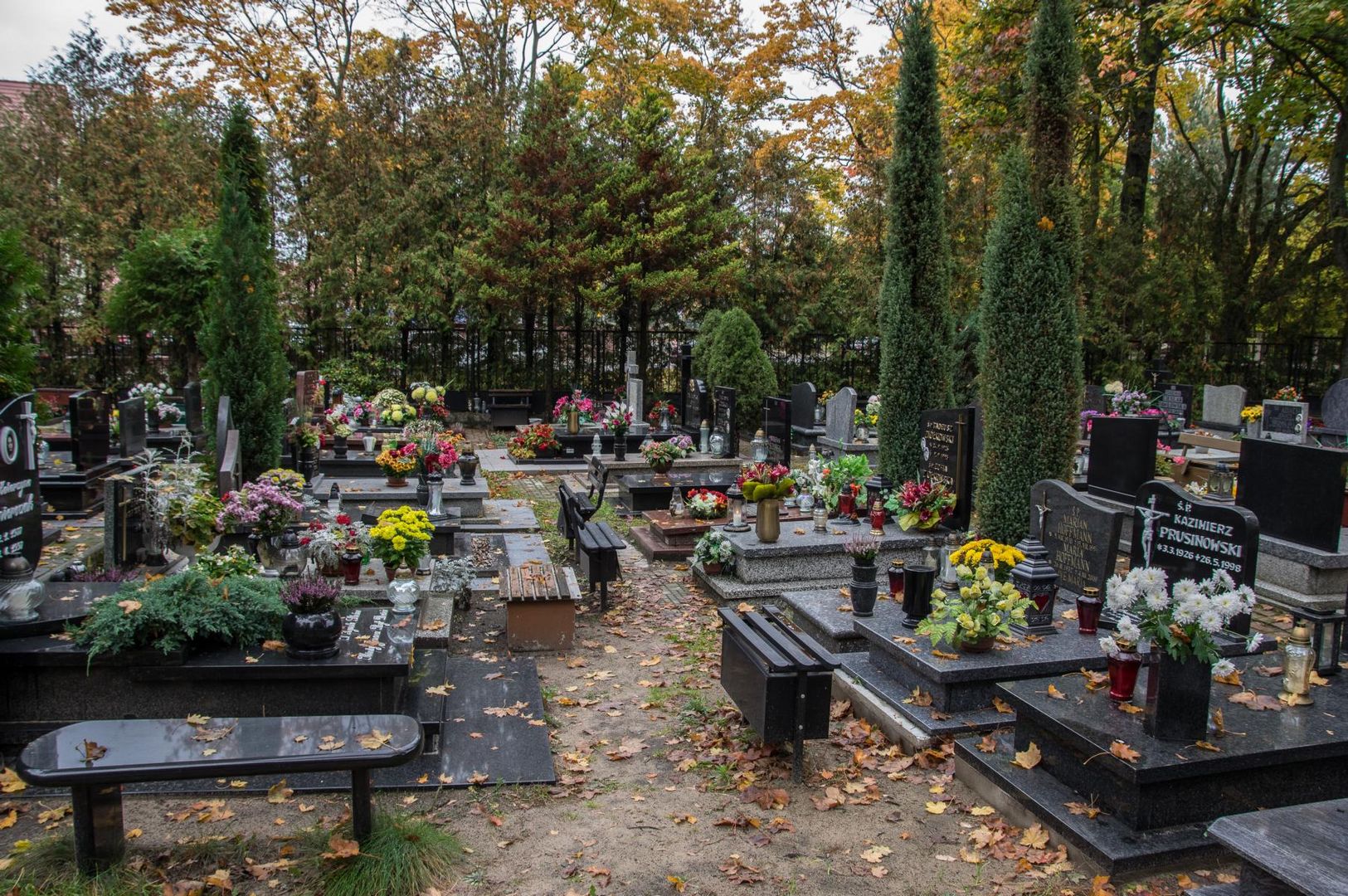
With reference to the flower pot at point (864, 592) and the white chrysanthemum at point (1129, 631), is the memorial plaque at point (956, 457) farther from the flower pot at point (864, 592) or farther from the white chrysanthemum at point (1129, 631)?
the white chrysanthemum at point (1129, 631)

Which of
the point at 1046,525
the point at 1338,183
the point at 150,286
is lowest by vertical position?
the point at 1046,525

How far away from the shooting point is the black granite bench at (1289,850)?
3.50m

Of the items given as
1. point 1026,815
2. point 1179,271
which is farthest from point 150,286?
point 1179,271

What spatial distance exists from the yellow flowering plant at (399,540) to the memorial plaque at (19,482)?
246 cm

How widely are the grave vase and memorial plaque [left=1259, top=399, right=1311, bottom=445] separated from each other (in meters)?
12.2

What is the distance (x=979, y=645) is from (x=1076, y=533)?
74.1 inches

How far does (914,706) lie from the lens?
20.9ft

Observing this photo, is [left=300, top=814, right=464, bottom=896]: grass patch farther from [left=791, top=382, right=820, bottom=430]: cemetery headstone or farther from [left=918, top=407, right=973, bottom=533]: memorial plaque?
[left=791, top=382, right=820, bottom=430]: cemetery headstone

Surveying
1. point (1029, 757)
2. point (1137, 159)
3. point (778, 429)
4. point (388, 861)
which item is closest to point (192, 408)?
point (778, 429)

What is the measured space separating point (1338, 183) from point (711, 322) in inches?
559

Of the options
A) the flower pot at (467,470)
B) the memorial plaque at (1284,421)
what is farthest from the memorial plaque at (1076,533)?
the memorial plaque at (1284,421)

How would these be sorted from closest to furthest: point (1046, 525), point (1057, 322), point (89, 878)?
point (89, 878) → point (1046, 525) → point (1057, 322)

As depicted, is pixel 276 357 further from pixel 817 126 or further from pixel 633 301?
pixel 817 126

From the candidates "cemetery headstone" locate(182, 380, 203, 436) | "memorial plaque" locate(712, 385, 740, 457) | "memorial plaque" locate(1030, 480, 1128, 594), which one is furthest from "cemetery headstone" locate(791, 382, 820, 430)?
"memorial plaque" locate(1030, 480, 1128, 594)
